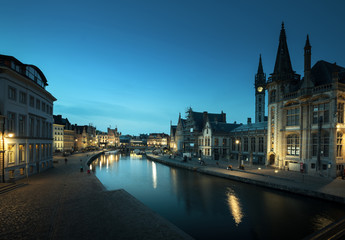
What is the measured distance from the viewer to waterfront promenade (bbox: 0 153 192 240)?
1088 cm

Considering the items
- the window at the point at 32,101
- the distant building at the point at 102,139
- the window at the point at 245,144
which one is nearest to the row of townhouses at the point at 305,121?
the window at the point at 245,144

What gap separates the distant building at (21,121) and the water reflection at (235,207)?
24974 millimetres

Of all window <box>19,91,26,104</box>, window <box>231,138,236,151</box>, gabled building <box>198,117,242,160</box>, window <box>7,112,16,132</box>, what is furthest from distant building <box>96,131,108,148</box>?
window <box>7,112,16,132</box>

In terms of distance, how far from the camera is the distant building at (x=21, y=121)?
22359 mm

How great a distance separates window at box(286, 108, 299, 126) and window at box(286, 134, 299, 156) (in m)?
2.28

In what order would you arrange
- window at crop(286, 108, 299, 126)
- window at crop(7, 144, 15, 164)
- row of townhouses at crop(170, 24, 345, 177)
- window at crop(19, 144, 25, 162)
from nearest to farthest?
window at crop(7, 144, 15, 164) < window at crop(19, 144, 25, 162) < row of townhouses at crop(170, 24, 345, 177) < window at crop(286, 108, 299, 126)

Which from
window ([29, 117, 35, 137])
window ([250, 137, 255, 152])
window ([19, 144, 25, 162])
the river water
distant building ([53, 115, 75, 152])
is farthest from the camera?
distant building ([53, 115, 75, 152])

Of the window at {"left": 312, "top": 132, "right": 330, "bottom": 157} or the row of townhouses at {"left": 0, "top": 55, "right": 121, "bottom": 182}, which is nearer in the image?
the row of townhouses at {"left": 0, "top": 55, "right": 121, "bottom": 182}

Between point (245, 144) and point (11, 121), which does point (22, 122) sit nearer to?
point (11, 121)

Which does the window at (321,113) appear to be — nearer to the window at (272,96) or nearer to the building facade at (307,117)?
the building facade at (307,117)

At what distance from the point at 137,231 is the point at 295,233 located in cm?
1191

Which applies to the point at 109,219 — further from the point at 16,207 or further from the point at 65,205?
the point at 16,207

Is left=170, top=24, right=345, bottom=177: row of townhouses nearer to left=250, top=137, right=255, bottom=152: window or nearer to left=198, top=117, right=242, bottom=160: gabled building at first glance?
left=250, top=137, right=255, bottom=152: window

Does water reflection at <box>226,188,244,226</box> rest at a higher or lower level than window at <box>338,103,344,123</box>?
lower
